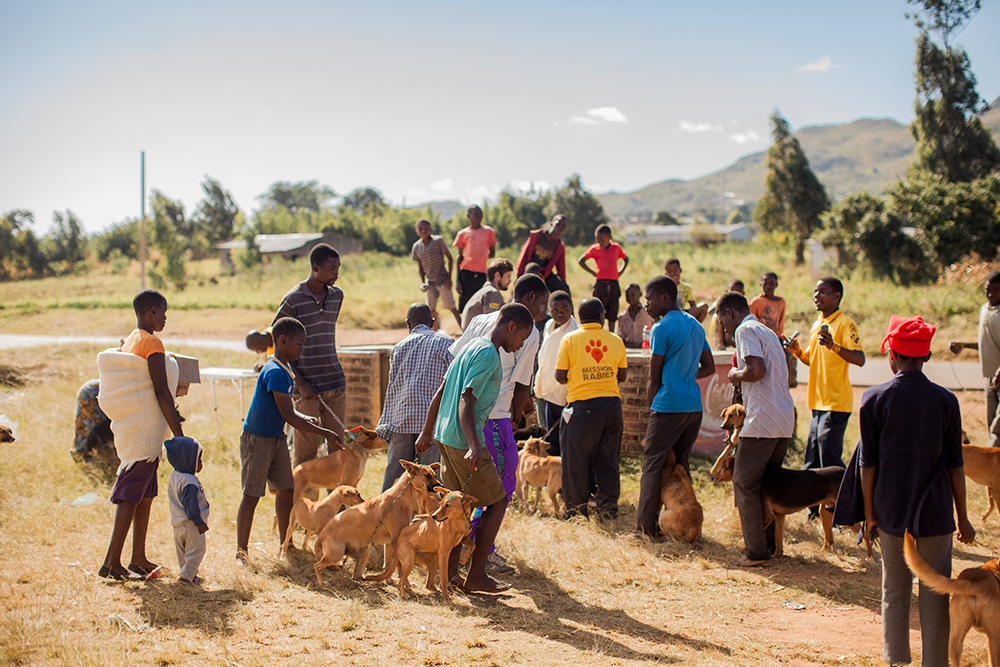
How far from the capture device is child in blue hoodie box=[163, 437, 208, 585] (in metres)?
4.80

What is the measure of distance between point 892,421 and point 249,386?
9587 mm

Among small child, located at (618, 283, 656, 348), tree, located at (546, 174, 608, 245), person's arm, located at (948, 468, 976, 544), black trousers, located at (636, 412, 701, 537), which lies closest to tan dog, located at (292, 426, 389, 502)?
black trousers, located at (636, 412, 701, 537)

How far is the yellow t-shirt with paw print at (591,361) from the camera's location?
6.01 metres

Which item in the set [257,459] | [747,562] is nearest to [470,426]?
[257,459]

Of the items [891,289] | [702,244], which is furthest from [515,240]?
[891,289]

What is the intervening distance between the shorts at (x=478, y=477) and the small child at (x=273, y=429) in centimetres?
106

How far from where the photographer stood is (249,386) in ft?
37.1

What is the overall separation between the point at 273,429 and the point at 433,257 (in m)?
6.11

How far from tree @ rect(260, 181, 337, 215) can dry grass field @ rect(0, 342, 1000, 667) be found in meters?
88.4

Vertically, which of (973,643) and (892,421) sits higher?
(892,421)

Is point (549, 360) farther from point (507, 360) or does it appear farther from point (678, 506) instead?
point (678, 506)

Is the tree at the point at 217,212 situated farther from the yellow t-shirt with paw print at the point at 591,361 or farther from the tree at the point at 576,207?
the yellow t-shirt with paw print at the point at 591,361

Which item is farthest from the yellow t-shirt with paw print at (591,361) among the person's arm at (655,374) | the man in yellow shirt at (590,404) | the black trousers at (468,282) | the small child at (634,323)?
the black trousers at (468,282)

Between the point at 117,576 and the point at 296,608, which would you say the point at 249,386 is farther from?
the point at 296,608
